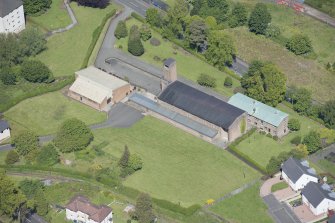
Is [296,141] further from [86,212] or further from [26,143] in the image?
[26,143]

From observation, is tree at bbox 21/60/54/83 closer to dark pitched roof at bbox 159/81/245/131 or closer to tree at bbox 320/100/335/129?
dark pitched roof at bbox 159/81/245/131

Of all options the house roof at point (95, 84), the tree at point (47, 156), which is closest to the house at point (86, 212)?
the tree at point (47, 156)

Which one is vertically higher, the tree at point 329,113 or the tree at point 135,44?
the tree at point 329,113

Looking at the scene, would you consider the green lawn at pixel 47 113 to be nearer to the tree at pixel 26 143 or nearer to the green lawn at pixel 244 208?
the tree at pixel 26 143

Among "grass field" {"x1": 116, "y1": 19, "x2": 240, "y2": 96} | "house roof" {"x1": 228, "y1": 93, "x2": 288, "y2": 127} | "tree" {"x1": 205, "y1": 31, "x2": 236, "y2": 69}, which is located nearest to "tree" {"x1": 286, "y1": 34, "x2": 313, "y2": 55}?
"tree" {"x1": 205, "y1": 31, "x2": 236, "y2": 69}

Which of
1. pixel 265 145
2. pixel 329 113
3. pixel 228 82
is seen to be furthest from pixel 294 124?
pixel 228 82

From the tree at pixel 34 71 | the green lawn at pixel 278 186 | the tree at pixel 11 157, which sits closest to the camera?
the green lawn at pixel 278 186
